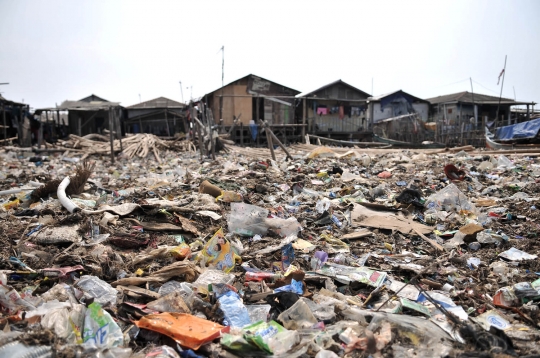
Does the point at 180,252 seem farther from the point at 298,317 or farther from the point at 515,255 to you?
the point at 515,255

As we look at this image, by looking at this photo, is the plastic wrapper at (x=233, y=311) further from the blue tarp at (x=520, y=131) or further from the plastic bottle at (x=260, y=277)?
the blue tarp at (x=520, y=131)

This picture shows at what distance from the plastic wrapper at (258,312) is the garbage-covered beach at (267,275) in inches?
0.4

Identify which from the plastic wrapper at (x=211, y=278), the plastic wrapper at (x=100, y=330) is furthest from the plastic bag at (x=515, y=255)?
the plastic wrapper at (x=100, y=330)

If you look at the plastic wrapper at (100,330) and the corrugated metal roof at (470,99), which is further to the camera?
the corrugated metal roof at (470,99)

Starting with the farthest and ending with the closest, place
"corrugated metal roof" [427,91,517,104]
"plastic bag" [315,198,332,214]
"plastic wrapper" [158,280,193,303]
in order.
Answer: "corrugated metal roof" [427,91,517,104] < "plastic bag" [315,198,332,214] < "plastic wrapper" [158,280,193,303]

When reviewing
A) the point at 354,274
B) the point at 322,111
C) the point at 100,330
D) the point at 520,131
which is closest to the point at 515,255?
the point at 354,274

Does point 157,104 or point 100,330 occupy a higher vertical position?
point 157,104

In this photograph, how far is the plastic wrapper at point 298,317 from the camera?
2119 millimetres

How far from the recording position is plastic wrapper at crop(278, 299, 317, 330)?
2119 millimetres

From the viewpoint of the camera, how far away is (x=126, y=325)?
6.75 feet

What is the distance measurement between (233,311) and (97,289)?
0.86 meters

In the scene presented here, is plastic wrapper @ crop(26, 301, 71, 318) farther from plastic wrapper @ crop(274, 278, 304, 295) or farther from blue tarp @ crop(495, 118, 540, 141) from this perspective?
blue tarp @ crop(495, 118, 540, 141)

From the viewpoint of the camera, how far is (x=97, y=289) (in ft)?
7.70

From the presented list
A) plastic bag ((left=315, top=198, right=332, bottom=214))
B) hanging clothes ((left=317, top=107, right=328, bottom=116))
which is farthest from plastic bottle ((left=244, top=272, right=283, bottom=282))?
hanging clothes ((left=317, top=107, right=328, bottom=116))
